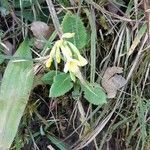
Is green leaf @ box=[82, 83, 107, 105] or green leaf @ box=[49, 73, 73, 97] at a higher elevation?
green leaf @ box=[49, 73, 73, 97]

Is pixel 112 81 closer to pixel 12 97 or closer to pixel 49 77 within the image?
pixel 49 77

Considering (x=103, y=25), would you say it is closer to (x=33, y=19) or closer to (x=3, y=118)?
(x=33, y=19)

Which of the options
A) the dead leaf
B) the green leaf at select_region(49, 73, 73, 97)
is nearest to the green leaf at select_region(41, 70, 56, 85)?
the green leaf at select_region(49, 73, 73, 97)

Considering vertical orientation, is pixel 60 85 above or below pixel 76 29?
below

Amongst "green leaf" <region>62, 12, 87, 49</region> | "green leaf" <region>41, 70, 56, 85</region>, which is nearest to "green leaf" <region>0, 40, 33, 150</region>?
"green leaf" <region>41, 70, 56, 85</region>

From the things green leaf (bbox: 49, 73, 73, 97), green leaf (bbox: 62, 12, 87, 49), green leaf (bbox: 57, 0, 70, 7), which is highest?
green leaf (bbox: 57, 0, 70, 7)

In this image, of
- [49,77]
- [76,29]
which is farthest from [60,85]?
[76,29]

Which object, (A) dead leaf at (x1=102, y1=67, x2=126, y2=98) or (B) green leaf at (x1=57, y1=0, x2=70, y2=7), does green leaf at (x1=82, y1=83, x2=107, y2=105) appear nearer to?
(A) dead leaf at (x1=102, y1=67, x2=126, y2=98)

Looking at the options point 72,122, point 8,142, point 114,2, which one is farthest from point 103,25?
point 8,142
